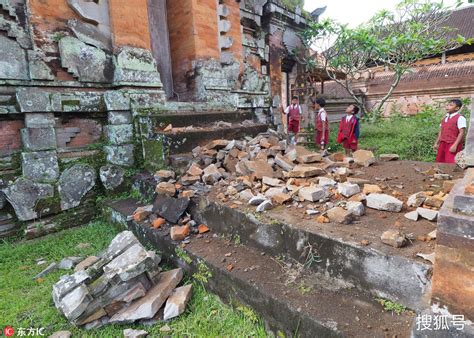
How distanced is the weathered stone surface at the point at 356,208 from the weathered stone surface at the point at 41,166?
323cm

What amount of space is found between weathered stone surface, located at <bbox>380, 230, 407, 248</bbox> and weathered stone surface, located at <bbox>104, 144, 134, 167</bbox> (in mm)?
3285

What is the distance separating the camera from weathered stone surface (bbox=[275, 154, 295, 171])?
2.82 metres

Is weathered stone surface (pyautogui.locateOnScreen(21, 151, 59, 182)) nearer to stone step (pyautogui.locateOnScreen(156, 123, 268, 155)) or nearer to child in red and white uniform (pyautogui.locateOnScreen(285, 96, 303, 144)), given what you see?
stone step (pyautogui.locateOnScreen(156, 123, 268, 155))

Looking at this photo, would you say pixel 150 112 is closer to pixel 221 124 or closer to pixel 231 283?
pixel 221 124

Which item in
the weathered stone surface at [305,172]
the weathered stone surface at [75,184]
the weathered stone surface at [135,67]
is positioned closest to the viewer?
the weathered stone surface at [305,172]

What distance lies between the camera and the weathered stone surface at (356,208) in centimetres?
184

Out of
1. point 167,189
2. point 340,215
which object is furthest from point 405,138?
point 167,189

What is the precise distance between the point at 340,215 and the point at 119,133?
3.11m

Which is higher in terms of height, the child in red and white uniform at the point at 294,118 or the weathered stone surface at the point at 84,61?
the weathered stone surface at the point at 84,61

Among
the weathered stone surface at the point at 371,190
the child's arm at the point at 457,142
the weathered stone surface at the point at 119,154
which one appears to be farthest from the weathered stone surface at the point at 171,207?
the child's arm at the point at 457,142

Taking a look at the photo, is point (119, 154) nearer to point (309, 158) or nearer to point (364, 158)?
point (309, 158)

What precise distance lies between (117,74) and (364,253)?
3744 mm

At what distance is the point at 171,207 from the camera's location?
2.67 m

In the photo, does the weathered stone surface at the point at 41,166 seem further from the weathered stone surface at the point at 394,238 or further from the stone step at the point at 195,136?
the weathered stone surface at the point at 394,238
